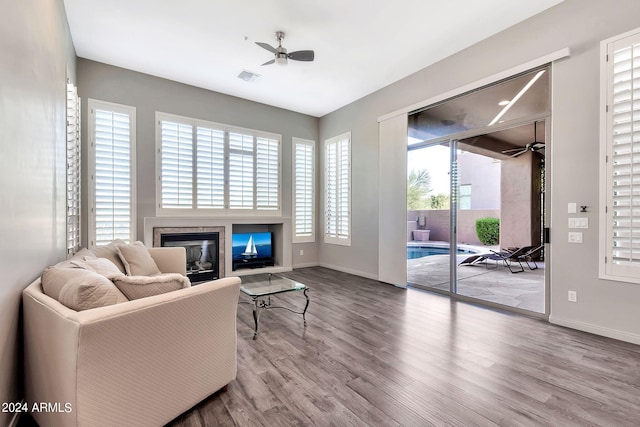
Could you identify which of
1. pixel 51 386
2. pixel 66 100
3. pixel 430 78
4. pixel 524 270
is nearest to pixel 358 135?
pixel 430 78

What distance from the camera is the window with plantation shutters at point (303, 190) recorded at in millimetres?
6441

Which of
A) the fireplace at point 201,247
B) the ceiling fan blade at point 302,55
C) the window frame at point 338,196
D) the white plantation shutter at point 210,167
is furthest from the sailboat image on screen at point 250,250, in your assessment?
the ceiling fan blade at point 302,55

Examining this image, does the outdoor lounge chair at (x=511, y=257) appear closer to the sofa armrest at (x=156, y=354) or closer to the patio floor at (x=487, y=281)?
the patio floor at (x=487, y=281)

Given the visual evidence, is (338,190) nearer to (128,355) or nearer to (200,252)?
(200,252)

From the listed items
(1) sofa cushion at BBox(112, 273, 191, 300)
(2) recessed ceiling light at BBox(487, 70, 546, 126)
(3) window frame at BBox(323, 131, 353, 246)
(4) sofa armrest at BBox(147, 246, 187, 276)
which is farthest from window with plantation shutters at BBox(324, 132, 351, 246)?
(1) sofa cushion at BBox(112, 273, 191, 300)

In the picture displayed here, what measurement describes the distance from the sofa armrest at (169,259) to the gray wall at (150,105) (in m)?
1.06

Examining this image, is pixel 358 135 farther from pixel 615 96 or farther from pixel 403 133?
pixel 615 96

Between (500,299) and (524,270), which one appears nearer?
(500,299)

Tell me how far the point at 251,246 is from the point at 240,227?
0.45 metres

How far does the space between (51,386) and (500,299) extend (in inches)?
180

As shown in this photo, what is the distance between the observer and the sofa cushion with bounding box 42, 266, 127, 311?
147cm

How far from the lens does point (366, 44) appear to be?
3.91 metres

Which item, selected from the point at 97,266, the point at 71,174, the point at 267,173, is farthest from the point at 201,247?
the point at 97,266

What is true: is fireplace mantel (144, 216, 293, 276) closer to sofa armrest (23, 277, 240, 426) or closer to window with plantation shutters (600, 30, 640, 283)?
sofa armrest (23, 277, 240, 426)
